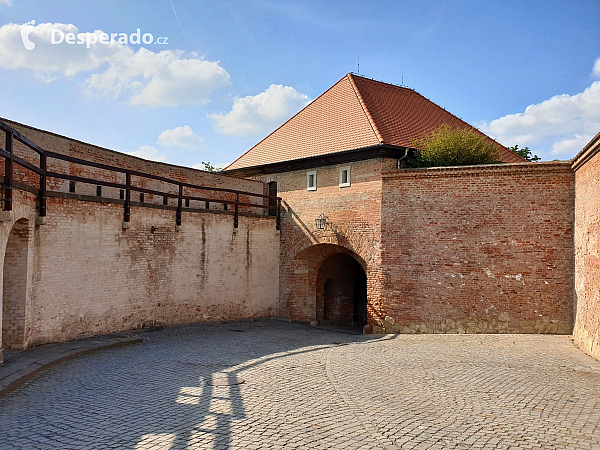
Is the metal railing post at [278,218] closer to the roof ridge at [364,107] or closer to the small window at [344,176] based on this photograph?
the small window at [344,176]

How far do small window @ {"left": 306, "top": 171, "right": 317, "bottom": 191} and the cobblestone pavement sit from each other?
8121mm

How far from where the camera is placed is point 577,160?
43.4 feet

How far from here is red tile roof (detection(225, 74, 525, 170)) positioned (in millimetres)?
18109

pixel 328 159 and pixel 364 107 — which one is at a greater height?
pixel 364 107

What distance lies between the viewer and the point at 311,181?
1942cm

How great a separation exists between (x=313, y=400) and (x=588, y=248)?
330 inches

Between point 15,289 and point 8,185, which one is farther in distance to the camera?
point 15,289

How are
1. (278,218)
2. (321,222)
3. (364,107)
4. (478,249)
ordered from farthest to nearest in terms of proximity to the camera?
(278,218)
(364,107)
(321,222)
(478,249)

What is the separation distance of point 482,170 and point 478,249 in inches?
94.5

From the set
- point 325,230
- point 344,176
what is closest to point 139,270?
point 325,230

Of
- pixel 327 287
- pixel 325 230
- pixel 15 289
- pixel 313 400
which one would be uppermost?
pixel 325 230

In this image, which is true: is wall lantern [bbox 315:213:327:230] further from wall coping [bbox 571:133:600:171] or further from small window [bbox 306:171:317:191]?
wall coping [bbox 571:133:600:171]

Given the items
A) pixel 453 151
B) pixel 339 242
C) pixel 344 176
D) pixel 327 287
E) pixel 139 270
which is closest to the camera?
pixel 139 270

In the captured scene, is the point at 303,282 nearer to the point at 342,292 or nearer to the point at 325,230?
the point at 342,292
